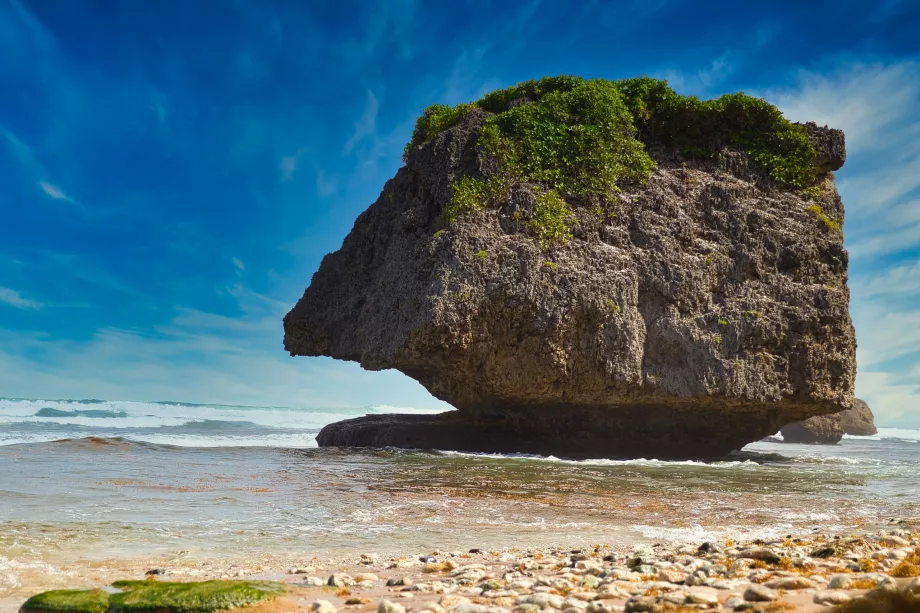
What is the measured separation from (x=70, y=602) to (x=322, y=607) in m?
1.55

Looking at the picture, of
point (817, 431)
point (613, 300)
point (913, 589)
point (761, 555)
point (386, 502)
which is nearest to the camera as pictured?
point (913, 589)

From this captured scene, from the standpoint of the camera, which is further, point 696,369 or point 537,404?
point 537,404

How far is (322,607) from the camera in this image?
424 centimetres

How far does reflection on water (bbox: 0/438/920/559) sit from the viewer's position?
740 cm

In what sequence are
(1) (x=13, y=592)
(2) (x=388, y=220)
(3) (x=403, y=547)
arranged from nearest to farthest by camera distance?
(1) (x=13, y=592) < (3) (x=403, y=547) < (2) (x=388, y=220)

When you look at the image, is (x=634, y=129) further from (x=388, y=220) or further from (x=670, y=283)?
(x=388, y=220)

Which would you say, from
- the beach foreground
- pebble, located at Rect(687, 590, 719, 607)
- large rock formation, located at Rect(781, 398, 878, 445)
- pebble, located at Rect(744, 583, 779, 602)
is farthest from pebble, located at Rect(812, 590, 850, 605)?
large rock formation, located at Rect(781, 398, 878, 445)

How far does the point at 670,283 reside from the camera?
19656 millimetres

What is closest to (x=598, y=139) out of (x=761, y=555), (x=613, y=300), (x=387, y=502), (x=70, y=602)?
(x=613, y=300)

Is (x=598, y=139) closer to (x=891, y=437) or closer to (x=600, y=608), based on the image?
(x=600, y=608)

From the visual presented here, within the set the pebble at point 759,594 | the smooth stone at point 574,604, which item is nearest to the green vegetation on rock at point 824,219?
the pebble at point 759,594

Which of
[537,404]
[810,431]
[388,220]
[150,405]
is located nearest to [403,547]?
[537,404]

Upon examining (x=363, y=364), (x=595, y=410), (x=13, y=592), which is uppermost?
(x=363, y=364)

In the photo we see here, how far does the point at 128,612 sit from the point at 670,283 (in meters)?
17.8
